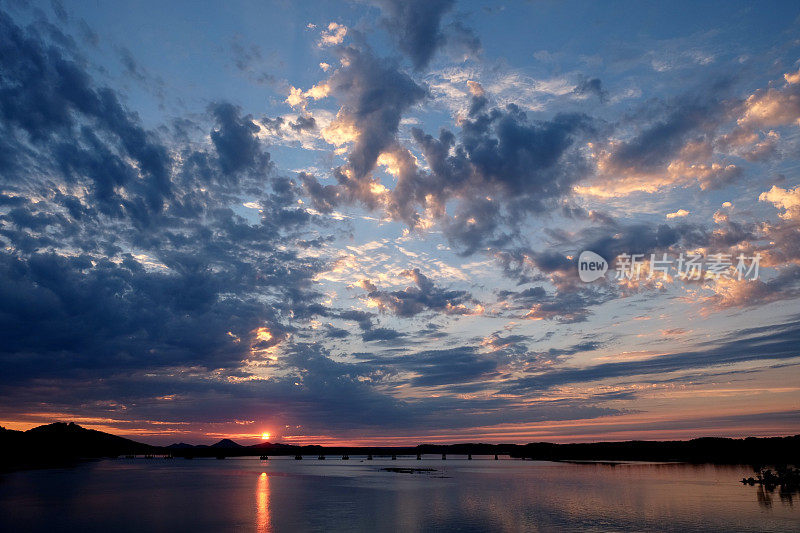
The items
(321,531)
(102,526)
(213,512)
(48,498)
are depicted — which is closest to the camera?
(321,531)

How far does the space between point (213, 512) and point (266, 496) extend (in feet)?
64.7

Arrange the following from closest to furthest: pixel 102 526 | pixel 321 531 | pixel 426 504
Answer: pixel 321 531
pixel 102 526
pixel 426 504

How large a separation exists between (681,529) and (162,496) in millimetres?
64172

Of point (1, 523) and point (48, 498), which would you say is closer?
point (1, 523)

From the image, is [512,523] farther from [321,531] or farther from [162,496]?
[162,496]

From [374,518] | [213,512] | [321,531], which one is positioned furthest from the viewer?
[213,512]

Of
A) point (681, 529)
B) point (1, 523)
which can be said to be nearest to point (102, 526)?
point (1, 523)

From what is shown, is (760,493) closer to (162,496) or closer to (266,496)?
(266,496)

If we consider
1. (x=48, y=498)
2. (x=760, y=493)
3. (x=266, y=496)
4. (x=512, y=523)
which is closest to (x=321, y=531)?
(x=512, y=523)

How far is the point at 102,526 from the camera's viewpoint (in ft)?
139

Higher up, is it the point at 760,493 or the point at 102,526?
the point at 102,526

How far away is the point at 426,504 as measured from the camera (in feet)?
196

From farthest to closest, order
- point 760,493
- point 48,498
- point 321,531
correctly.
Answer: point 760,493, point 48,498, point 321,531

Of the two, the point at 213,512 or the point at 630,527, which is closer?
the point at 630,527
